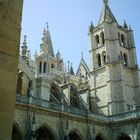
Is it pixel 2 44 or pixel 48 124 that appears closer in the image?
pixel 2 44

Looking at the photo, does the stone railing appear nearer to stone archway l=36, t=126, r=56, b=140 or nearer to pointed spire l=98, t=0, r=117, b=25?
stone archway l=36, t=126, r=56, b=140

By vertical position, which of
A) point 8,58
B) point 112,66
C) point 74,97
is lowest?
point 8,58

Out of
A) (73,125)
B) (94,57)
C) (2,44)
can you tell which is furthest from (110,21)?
(2,44)

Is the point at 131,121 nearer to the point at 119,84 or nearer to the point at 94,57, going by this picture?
the point at 119,84

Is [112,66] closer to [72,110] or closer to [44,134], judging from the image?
[72,110]

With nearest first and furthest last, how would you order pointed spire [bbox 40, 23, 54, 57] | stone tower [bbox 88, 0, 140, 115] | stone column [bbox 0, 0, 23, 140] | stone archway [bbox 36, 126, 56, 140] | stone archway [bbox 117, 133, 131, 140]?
stone column [bbox 0, 0, 23, 140]
stone archway [bbox 36, 126, 56, 140]
stone archway [bbox 117, 133, 131, 140]
stone tower [bbox 88, 0, 140, 115]
pointed spire [bbox 40, 23, 54, 57]

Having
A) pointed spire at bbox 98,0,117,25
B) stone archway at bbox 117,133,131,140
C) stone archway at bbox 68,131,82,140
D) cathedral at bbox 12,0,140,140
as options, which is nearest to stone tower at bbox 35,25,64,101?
cathedral at bbox 12,0,140,140

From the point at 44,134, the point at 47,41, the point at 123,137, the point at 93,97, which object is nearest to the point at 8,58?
the point at 44,134

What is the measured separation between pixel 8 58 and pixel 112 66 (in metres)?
31.1

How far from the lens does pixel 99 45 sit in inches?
1486

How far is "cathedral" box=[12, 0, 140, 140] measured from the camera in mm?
22031

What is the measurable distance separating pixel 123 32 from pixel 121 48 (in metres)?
3.51

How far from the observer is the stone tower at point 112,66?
32219mm

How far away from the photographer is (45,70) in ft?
125
